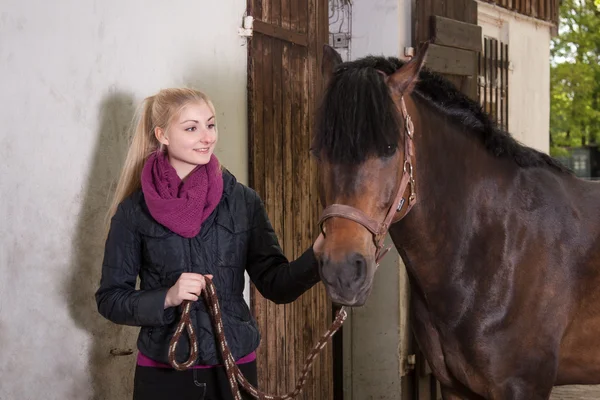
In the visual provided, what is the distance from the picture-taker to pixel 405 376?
5.59 m

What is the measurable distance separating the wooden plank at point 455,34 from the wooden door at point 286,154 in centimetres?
108

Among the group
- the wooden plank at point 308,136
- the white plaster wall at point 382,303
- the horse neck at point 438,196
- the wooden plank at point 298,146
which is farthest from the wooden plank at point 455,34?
the horse neck at point 438,196

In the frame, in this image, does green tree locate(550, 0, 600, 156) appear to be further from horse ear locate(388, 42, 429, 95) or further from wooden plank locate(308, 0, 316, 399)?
horse ear locate(388, 42, 429, 95)

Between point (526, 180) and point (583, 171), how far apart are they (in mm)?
18791

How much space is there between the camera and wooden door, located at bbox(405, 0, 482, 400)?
5.43 meters

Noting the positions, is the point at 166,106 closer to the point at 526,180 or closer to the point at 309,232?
the point at 526,180

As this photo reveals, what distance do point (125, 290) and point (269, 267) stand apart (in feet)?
1.59

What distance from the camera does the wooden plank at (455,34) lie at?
547cm

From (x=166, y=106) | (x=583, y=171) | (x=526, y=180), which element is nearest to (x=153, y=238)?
(x=166, y=106)

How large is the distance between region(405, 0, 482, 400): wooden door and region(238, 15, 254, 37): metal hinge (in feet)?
5.48

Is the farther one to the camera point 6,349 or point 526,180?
point 526,180

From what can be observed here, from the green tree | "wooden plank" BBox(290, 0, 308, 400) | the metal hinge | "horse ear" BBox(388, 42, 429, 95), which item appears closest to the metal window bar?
"wooden plank" BBox(290, 0, 308, 400)

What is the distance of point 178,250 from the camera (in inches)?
94.2

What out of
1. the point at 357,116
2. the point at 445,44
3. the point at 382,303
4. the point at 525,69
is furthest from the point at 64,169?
the point at 525,69
